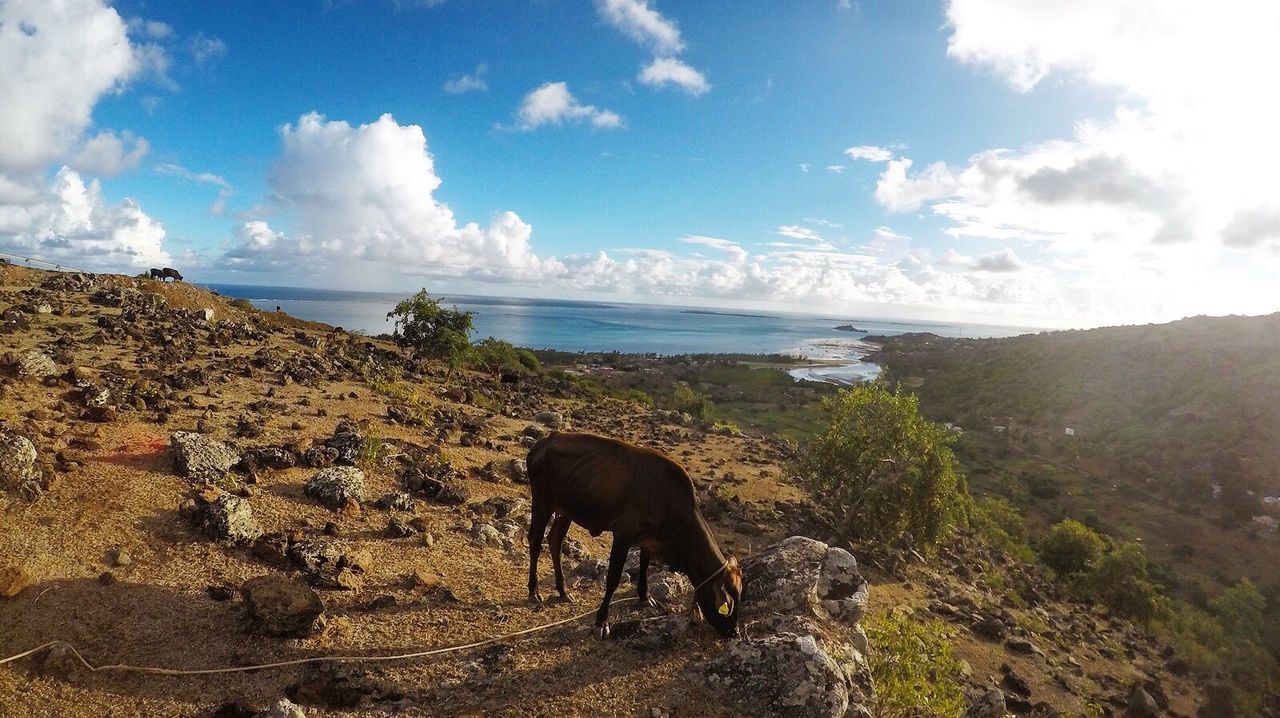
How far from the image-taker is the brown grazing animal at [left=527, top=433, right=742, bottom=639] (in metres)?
8.17

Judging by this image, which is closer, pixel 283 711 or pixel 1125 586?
→ pixel 283 711

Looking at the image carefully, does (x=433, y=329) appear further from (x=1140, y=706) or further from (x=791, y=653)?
(x=1140, y=706)

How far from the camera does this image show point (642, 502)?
26.9 feet

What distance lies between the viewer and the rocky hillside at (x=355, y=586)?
7160 mm

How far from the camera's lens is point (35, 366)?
563 inches

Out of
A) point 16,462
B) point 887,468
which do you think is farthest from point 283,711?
point 887,468

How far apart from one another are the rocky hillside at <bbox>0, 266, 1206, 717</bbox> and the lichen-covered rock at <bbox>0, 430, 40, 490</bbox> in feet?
0.13

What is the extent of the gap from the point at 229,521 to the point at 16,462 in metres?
3.47

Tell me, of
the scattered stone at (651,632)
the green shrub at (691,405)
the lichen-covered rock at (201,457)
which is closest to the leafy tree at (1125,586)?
the scattered stone at (651,632)

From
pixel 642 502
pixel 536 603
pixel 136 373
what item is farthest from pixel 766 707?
pixel 136 373

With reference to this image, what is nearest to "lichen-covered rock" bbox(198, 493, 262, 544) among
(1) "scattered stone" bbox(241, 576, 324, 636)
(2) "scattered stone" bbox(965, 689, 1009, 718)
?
(1) "scattered stone" bbox(241, 576, 324, 636)

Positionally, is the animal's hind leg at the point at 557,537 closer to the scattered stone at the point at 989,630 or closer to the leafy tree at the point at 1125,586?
the scattered stone at the point at 989,630

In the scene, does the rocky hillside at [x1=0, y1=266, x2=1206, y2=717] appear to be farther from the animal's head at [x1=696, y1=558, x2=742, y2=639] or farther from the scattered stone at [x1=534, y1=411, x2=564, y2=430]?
the scattered stone at [x1=534, y1=411, x2=564, y2=430]

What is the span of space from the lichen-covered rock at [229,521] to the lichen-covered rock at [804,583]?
333 inches
